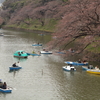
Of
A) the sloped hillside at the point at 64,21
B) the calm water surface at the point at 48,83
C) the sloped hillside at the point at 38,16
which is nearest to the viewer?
the calm water surface at the point at 48,83

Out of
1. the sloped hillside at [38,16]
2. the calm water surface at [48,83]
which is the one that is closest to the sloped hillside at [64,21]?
the sloped hillside at [38,16]

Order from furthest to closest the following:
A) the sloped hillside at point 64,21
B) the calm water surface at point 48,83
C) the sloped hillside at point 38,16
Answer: the sloped hillside at point 38,16, the sloped hillside at point 64,21, the calm water surface at point 48,83

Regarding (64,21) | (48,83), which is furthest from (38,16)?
(48,83)

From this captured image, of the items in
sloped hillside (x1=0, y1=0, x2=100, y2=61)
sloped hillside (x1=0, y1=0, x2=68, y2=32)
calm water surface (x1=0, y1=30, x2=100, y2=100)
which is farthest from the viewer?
sloped hillside (x1=0, y1=0, x2=68, y2=32)

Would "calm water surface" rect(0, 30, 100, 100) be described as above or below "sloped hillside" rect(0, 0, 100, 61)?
below

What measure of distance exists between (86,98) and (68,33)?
44.3ft

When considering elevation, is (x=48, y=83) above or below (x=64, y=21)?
below

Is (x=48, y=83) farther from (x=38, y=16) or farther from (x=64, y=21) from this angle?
(x=38, y=16)

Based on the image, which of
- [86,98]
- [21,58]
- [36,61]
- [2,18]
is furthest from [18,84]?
[2,18]

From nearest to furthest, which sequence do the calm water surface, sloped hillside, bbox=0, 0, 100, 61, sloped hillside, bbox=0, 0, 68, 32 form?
1. the calm water surface
2. sloped hillside, bbox=0, 0, 100, 61
3. sloped hillside, bbox=0, 0, 68, 32

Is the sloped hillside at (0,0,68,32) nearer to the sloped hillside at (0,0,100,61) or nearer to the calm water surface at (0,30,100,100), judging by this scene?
the sloped hillside at (0,0,100,61)

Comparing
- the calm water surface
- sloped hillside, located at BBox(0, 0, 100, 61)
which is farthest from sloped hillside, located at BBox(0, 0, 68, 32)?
the calm water surface

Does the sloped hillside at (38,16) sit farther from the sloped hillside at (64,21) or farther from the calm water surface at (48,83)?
the calm water surface at (48,83)

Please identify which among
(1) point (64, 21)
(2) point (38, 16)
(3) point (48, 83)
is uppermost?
(2) point (38, 16)
